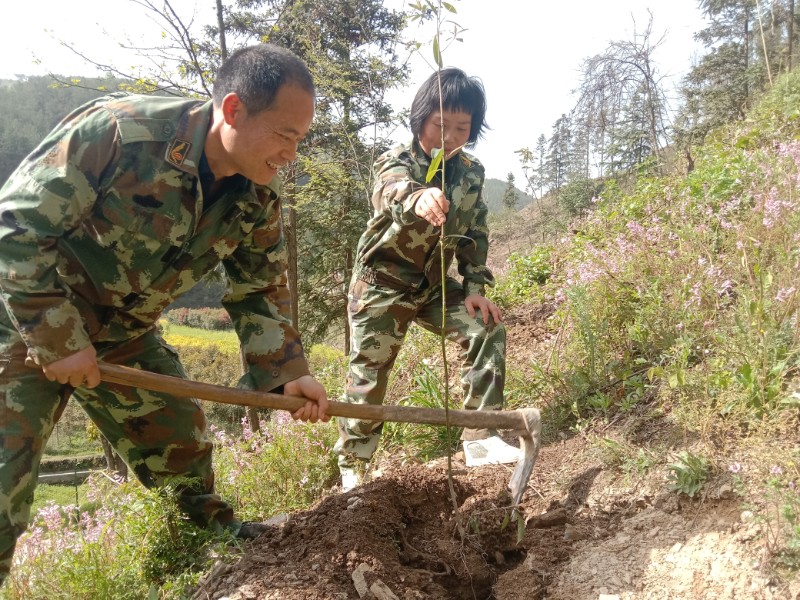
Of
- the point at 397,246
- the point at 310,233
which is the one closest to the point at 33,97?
the point at 310,233

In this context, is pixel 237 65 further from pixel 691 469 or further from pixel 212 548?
pixel 691 469

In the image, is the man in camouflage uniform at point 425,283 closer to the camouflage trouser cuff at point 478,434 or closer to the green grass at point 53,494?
the camouflage trouser cuff at point 478,434

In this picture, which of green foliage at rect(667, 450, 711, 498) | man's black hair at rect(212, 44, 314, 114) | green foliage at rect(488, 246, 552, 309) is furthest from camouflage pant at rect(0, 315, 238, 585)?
green foliage at rect(488, 246, 552, 309)

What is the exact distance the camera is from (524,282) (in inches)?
233

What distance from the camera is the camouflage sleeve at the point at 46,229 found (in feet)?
5.81

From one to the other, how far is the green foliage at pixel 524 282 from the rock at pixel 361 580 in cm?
392

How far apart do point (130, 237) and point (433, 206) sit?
1168mm

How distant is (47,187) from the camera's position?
5.85 feet

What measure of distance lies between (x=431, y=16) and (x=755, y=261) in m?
2.17

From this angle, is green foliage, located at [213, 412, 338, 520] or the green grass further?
the green grass

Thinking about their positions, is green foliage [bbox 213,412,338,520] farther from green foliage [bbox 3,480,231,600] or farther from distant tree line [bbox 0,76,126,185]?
distant tree line [bbox 0,76,126,185]

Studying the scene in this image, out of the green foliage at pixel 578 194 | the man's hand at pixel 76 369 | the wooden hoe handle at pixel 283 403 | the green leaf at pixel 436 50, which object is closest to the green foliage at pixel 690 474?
the wooden hoe handle at pixel 283 403

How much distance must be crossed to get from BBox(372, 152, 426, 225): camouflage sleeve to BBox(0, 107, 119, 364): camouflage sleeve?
1287mm

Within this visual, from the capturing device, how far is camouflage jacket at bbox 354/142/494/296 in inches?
119
